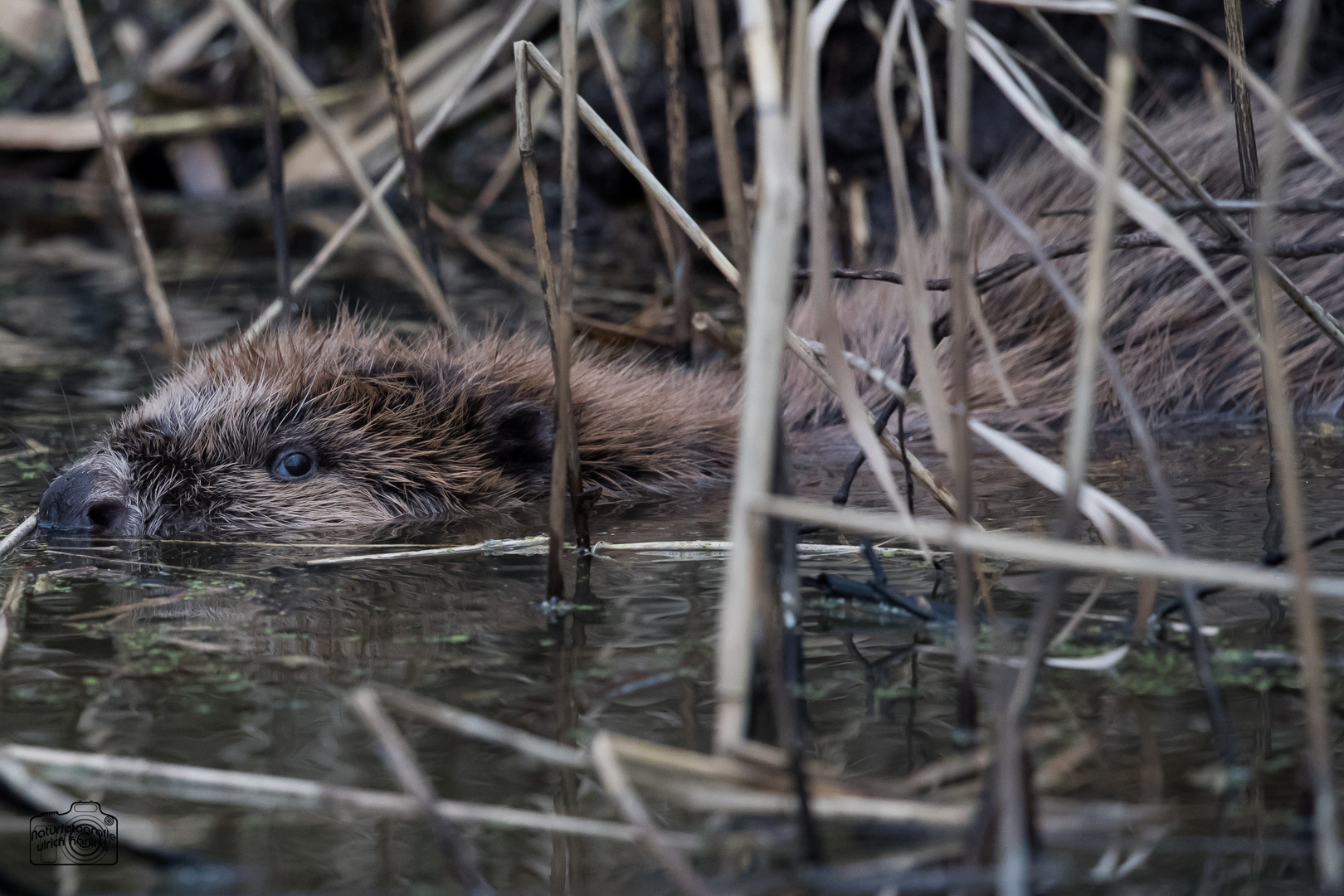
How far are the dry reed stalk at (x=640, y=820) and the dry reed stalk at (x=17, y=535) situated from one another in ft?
6.19

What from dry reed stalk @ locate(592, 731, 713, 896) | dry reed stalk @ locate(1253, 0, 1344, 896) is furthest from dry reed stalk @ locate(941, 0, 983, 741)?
dry reed stalk @ locate(592, 731, 713, 896)

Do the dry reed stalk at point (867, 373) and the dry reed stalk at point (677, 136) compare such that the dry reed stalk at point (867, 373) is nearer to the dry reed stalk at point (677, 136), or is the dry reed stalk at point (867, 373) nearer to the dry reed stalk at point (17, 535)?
the dry reed stalk at point (677, 136)

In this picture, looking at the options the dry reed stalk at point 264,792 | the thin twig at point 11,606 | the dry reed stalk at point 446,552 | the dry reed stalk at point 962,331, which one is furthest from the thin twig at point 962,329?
the thin twig at point 11,606

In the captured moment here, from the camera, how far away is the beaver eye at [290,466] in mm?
3648

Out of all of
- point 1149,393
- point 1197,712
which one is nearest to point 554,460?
point 1197,712

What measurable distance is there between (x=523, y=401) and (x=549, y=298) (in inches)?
41.7

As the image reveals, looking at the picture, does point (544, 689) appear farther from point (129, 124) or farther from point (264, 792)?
point (129, 124)

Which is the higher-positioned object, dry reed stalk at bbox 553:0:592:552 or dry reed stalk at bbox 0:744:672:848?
dry reed stalk at bbox 553:0:592:552

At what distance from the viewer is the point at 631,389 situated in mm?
3875

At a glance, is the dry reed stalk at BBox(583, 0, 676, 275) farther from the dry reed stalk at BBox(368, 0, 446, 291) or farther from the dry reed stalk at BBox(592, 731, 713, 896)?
the dry reed stalk at BBox(592, 731, 713, 896)

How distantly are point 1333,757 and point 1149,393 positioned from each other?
2588mm

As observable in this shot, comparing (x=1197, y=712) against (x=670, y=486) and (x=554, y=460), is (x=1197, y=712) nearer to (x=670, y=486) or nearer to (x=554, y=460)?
(x=554, y=460)

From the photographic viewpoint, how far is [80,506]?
3.26 m

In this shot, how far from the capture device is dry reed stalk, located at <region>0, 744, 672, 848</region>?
156 centimetres
